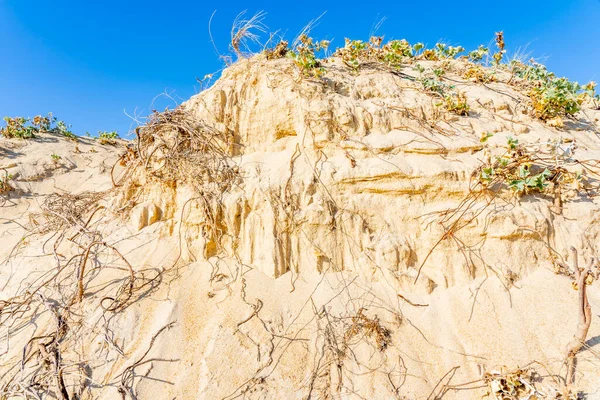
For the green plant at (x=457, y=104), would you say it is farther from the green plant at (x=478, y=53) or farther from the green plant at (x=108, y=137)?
the green plant at (x=108, y=137)

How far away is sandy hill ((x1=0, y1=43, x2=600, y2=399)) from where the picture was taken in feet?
8.52

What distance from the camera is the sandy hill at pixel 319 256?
260 cm

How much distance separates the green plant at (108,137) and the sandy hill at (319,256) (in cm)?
481

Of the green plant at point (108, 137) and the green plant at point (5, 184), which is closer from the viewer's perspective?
the green plant at point (5, 184)

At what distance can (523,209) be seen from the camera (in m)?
3.25

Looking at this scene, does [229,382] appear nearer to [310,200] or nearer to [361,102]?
[310,200]

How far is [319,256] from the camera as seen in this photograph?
3.27 meters

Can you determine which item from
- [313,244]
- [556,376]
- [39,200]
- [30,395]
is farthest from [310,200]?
[39,200]

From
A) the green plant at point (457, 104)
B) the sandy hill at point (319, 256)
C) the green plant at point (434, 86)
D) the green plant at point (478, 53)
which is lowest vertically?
the sandy hill at point (319, 256)

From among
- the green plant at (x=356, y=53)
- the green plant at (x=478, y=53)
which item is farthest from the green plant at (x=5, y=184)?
the green plant at (x=478, y=53)

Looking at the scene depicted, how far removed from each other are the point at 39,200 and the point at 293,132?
5386 mm

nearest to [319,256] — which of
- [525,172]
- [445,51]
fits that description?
[525,172]

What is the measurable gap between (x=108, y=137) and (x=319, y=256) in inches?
334

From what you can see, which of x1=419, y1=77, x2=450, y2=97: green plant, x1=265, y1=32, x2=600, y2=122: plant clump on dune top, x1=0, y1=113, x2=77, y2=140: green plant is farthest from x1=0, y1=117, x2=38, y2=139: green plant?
x1=419, y1=77, x2=450, y2=97: green plant
